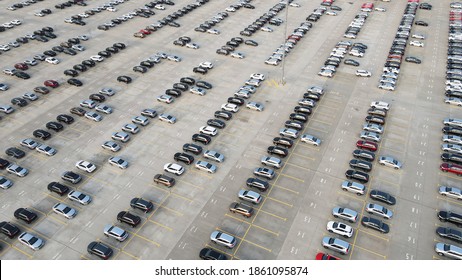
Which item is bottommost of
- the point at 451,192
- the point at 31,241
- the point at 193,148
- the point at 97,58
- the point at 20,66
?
the point at 451,192

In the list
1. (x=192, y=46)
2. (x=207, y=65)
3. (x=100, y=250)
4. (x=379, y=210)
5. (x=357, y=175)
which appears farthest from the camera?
(x=192, y=46)

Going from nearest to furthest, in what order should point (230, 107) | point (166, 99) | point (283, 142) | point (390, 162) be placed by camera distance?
1. point (390, 162)
2. point (283, 142)
3. point (230, 107)
4. point (166, 99)

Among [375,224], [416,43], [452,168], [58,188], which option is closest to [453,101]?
[452,168]

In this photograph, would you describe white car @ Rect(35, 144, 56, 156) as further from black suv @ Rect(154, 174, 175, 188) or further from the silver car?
the silver car

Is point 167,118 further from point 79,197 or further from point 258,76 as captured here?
point 258,76

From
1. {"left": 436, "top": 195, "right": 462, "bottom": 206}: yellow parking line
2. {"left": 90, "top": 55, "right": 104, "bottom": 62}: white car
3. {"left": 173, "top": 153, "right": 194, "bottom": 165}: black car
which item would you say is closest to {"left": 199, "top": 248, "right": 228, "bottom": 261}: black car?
{"left": 173, "top": 153, "right": 194, "bottom": 165}: black car

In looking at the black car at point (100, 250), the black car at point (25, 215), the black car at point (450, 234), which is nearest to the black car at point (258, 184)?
the black car at point (100, 250)
